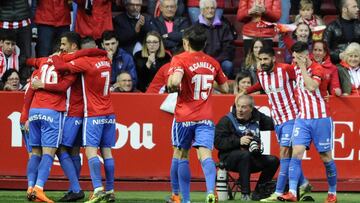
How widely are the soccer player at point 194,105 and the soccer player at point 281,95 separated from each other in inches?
73.0

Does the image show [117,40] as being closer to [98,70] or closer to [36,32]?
[36,32]

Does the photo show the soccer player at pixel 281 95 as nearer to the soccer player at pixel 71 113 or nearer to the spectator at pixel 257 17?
the soccer player at pixel 71 113

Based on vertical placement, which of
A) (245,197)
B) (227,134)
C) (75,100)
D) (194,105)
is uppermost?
(194,105)

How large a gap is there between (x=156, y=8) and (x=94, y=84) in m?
5.96

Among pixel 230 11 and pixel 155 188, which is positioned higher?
pixel 230 11

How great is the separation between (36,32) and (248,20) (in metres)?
3.60

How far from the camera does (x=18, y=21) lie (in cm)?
1964

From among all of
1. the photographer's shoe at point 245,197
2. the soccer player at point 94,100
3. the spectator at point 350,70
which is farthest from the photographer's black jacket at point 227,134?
the spectator at point 350,70

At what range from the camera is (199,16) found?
20375mm

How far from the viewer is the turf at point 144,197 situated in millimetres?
15953

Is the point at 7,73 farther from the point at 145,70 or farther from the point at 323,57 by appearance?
the point at 323,57

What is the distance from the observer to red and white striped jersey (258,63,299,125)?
16406mm

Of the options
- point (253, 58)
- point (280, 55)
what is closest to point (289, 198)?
point (253, 58)

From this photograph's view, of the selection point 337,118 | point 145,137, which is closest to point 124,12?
point 145,137
